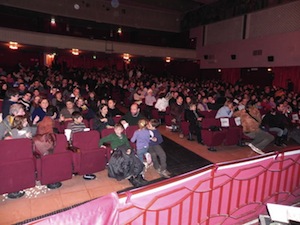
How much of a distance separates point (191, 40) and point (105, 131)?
17.8 metres

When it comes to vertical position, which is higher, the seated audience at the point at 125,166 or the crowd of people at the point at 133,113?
the crowd of people at the point at 133,113

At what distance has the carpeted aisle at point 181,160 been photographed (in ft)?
17.7

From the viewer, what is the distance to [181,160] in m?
5.94

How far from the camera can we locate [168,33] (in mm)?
21219

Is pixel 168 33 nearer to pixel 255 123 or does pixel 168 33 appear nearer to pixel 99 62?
pixel 99 62

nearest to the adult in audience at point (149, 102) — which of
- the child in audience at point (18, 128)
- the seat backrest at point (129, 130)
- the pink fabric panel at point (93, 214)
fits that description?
the seat backrest at point (129, 130)

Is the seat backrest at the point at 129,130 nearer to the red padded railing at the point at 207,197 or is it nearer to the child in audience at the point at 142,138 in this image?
the child in audience at the point at 142,138

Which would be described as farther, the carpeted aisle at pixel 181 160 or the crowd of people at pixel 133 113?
the carpeted aisle at pixel 181 160

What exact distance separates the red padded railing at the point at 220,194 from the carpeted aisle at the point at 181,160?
188cm

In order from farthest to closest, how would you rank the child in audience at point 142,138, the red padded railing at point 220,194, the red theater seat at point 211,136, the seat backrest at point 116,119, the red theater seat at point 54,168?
the red theater seat at point 211,136
the seat backrest at point 116,119
the child in audience at point 142,138
the red theater seat at point 54,168
the red padded railing at point 220,194

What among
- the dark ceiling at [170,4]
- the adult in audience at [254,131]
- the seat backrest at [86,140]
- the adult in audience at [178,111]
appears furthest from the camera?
the dark ceiling at [170,4]

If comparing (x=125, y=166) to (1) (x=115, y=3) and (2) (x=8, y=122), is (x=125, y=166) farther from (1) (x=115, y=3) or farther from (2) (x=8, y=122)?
(1) (x=115, y=3)

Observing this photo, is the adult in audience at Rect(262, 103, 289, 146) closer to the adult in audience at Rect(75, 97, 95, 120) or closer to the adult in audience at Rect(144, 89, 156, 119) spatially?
the adult in audience at Rect(144, 89, 156, 119)

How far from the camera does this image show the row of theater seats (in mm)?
3744
